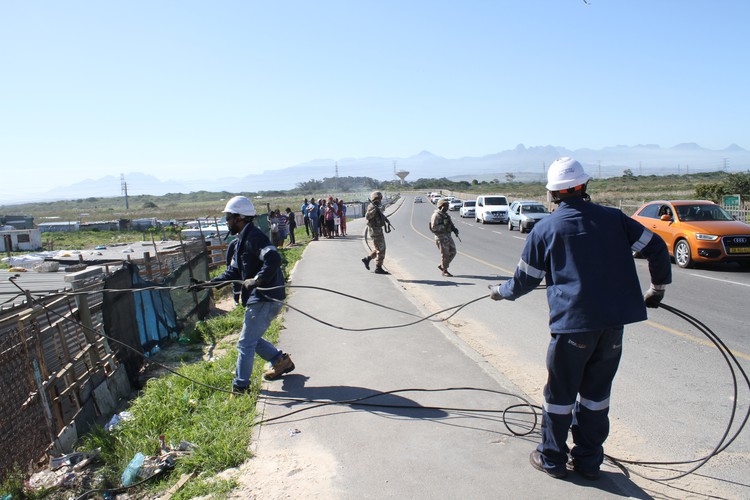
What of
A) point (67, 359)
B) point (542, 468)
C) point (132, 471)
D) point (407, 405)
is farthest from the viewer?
point (67, 359)

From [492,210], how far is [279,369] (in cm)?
2978

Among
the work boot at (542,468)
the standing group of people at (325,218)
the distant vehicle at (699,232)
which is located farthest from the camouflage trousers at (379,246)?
the standing group of people at (325,218)

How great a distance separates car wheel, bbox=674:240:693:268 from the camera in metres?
13.5

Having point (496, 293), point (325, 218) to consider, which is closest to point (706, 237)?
point (496, 293)

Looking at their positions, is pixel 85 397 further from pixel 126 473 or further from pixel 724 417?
pixel 724 417

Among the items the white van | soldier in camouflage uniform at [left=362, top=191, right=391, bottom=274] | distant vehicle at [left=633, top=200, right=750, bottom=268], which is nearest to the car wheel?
distant vehicle at [left=633, top=200, right=750, bottom=268]

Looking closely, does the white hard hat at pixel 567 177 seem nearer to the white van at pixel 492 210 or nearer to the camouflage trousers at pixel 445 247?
the camouflage trousers at pixel 445 247

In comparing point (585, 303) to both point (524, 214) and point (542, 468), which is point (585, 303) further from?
point (524, 214)

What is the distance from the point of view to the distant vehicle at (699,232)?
43.1 feet

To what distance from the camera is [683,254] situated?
1378 centimetres

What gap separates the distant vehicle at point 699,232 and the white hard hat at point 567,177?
37.8ft

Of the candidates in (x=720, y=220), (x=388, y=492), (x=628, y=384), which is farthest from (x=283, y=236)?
(x=388, y=492)

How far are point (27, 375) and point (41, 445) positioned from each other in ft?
2.21

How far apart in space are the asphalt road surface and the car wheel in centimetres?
28
